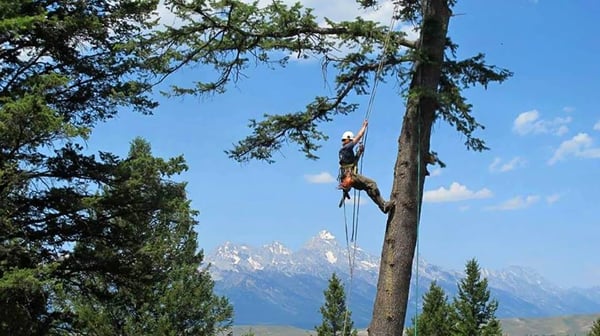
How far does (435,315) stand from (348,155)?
108 feet

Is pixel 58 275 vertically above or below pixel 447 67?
below

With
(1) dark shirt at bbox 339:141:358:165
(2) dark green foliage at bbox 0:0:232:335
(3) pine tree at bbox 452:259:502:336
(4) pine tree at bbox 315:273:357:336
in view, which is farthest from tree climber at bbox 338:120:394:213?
(4) pine tree at bbox 315:273:357:336

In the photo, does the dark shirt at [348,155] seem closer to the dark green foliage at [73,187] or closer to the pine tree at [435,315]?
the dark green foliage at [73,187]

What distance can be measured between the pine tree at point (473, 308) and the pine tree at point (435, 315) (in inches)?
40.8

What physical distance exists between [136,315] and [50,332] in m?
9.58

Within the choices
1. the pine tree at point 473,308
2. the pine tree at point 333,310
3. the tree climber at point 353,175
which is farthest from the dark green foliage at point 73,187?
the pine tree at point 333,310

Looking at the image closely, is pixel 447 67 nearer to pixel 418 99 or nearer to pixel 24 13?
pixel 418 99

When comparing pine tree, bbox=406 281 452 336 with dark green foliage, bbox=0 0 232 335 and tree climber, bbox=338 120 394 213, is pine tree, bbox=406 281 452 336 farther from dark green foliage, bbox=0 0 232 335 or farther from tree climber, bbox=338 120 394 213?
tree climber, bbox=338 120 394 213

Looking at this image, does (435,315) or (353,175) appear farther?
(435,315)

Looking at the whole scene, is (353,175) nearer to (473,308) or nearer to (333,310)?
(473,308)

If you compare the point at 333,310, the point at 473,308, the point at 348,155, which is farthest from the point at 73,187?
the point at 333,310

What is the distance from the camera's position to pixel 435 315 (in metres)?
38.8

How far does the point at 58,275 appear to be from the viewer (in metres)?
12.3

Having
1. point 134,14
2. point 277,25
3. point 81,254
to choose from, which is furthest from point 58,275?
point 277,25
